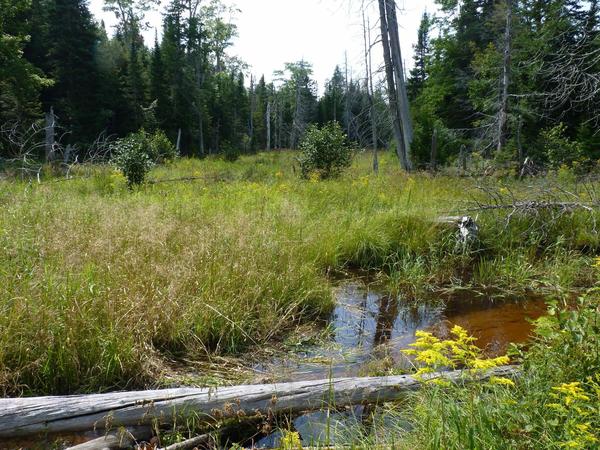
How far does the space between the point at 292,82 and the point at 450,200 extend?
55.4m

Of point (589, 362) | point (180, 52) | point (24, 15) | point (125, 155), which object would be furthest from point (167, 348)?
point (180, 52)

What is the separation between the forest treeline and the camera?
14.8 m

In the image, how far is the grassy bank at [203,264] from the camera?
109 inches

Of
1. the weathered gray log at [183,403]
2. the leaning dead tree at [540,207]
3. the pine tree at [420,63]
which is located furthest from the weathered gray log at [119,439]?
the pine tree at [420,63]

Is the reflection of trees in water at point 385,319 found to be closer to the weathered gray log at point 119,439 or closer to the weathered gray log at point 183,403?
the weathered gray log at point 183,403

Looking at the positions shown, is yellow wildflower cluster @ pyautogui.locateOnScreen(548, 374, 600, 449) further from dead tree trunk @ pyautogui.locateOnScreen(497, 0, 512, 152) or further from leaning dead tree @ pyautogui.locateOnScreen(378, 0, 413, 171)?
dead tree trunk @ pyautogui.locateOnScreen(497, 0, 512, 152)

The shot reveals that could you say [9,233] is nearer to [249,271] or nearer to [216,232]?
[216,232]

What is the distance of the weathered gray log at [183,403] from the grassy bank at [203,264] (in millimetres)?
389

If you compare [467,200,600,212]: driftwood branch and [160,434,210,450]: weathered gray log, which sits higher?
[467,200,600,212]: driftwood branch

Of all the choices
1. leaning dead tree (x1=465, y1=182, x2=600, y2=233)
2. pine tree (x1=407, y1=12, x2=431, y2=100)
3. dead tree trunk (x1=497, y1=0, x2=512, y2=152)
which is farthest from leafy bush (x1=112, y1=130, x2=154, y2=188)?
pine tree (x1=407, y1=12, x2=431, y2=100)

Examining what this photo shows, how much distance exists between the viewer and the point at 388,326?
4.34 metres

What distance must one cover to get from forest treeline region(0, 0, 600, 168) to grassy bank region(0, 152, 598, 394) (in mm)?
2908

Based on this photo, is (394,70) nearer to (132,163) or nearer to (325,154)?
(325,154)

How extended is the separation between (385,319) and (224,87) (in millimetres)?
38281
